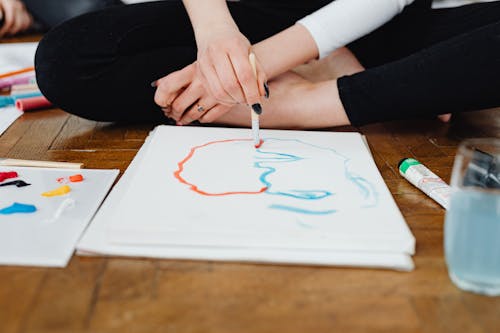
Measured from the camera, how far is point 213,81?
29.6 inches

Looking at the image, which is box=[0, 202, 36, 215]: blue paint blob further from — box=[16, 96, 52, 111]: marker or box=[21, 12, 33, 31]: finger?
box=[21, 12, 33, 31]: finger

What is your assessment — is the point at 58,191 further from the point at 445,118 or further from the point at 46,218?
the point at 445,118

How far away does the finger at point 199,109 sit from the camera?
0.86m

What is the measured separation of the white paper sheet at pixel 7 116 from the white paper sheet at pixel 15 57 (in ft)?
0.66

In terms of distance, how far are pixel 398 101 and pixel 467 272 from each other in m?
0.41

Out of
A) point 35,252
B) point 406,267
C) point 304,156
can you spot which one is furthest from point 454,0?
point 35,252

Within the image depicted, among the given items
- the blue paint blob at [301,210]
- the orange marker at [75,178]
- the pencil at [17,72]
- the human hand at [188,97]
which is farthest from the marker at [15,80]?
the blue paint blob at [301,210]

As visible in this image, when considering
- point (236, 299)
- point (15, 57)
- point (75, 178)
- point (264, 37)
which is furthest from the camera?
point (15, 57)

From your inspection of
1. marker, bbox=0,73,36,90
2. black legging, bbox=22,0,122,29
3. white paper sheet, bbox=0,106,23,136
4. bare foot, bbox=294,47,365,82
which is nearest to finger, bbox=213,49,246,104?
bare foot, bbox=294,47,365,82

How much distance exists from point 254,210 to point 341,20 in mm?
459

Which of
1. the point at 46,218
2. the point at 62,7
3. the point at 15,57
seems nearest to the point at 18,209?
the point at 46,218

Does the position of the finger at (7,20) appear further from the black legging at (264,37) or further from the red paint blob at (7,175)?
the red paint blob at (7,175)

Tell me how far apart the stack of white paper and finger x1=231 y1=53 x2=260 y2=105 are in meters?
0.08

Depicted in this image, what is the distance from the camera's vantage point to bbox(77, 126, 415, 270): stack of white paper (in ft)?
1.75
